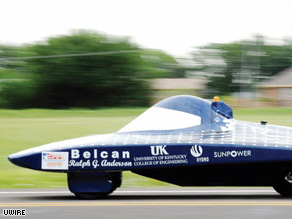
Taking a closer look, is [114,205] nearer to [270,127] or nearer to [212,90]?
[270,127]

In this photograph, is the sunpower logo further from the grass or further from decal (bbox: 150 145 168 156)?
the grass

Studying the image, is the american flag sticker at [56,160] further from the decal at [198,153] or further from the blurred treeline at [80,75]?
the blurred treeline at [80,75]

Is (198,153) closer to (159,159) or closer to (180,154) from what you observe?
(180,154)

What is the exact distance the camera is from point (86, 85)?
41031mm

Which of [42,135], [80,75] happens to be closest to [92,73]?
[80,75]

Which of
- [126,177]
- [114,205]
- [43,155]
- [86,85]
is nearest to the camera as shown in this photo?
[114,205]

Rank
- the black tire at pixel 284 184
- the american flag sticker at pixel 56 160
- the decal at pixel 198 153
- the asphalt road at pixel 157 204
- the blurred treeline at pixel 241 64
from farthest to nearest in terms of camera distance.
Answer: the blurred treeline at pixel 241 64 < the black tire at pixel 284 184 < the american flag sticker at pixel 56 160 < the decal at pixel 198 153 < the asphalt road at pixel 157 204

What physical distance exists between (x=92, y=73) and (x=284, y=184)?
33.3 metres

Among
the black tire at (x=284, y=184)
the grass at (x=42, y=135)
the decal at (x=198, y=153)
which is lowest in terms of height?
the grass at (x=42, y=135)

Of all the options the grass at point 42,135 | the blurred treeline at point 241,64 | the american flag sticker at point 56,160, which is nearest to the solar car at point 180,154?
the american flag sticker at point 56,160

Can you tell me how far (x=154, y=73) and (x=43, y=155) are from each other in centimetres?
3551

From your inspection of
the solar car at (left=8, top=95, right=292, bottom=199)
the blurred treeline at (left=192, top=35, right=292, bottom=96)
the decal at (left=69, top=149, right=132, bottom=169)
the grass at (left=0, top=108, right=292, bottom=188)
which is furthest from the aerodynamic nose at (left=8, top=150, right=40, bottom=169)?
the blurred treeline at (left=192, top=35, right=292, bottom=96)

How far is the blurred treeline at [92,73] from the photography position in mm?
40719
